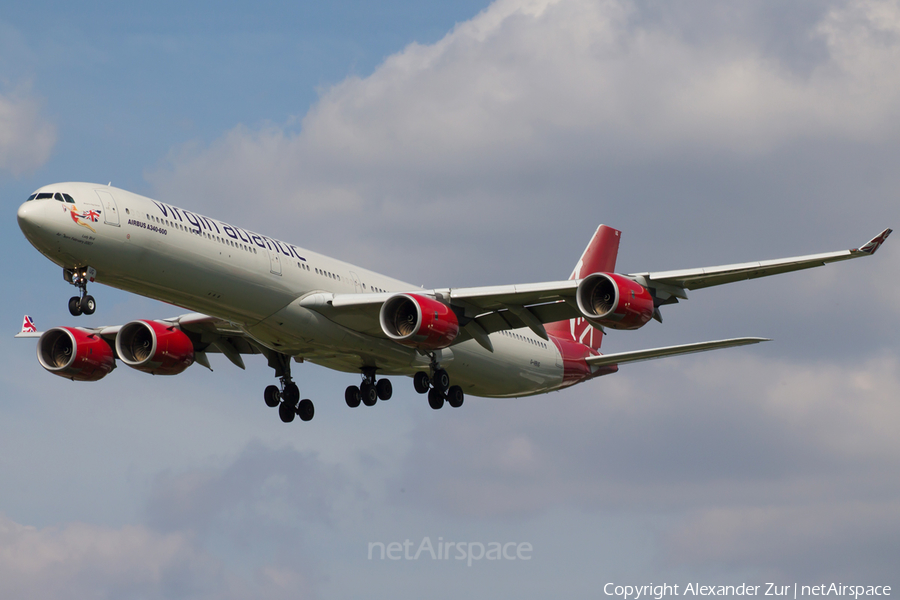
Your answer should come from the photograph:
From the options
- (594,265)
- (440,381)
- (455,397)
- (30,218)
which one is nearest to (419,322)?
(440,381)

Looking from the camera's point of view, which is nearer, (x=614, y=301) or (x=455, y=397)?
(x=614, y=301)

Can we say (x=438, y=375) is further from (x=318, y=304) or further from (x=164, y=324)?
(x=164, y=324)

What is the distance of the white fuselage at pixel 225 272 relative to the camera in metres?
33.5

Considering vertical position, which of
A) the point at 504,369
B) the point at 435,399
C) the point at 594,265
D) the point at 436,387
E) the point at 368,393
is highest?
the point at 594,265

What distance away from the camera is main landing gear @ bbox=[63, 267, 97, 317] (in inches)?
1345

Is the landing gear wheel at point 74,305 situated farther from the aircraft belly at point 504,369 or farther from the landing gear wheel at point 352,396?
the aircraft belly at point 504,369

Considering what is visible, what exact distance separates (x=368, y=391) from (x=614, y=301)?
1231 cm

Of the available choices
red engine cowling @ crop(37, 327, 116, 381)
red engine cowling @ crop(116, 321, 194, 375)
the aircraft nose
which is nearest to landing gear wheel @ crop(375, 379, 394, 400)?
red engine cowling @ crop(116, 321, 194, 375)

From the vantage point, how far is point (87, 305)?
1348 inches

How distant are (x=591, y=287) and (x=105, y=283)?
15177 mm

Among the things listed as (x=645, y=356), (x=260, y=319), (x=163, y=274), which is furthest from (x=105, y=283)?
(x=645, y=356)

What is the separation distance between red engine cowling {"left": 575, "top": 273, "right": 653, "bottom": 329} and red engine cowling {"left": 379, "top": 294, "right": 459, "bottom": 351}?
15.9 feet

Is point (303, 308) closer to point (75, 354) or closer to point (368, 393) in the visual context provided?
point (368, 393)

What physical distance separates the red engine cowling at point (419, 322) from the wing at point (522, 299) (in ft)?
1.88
